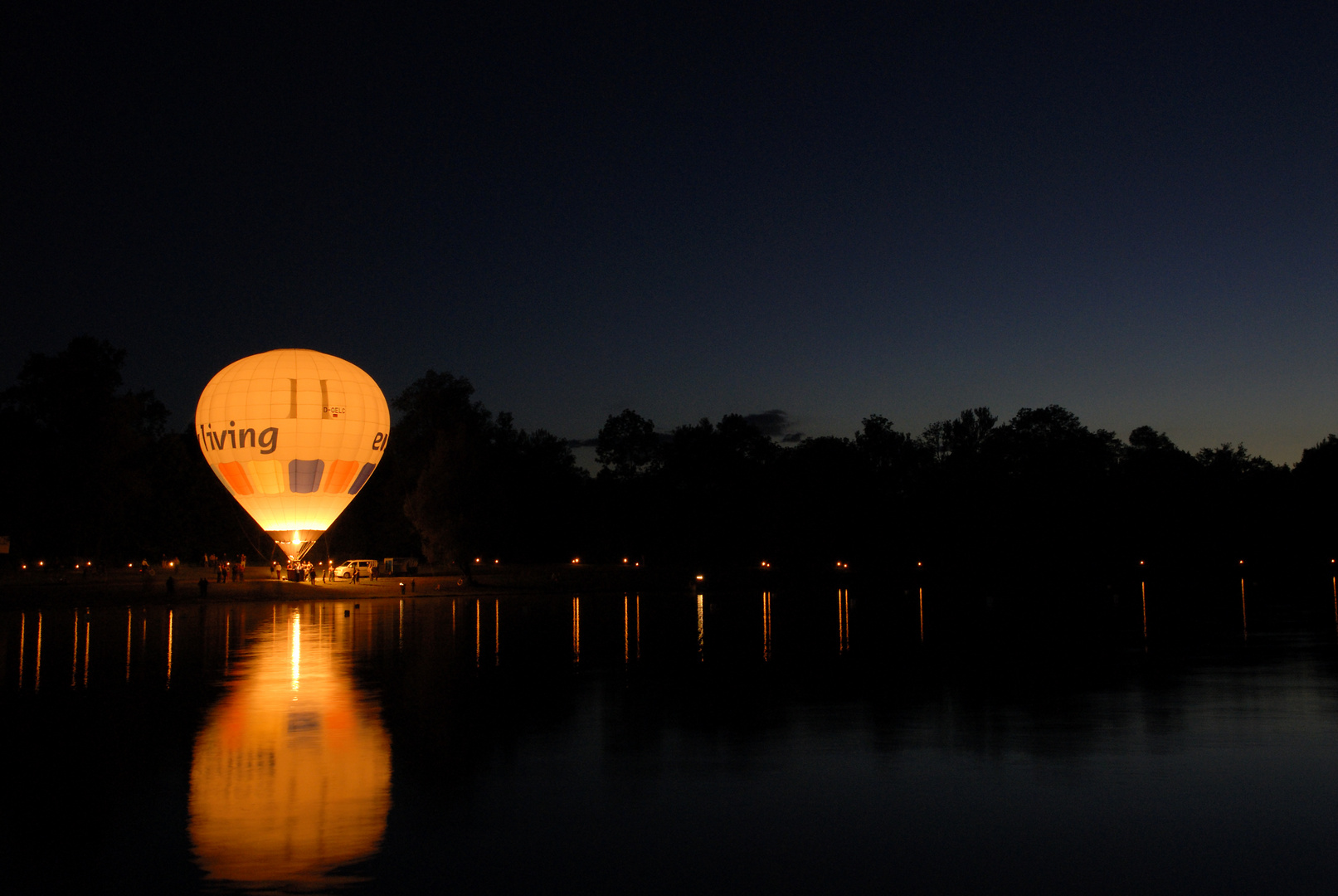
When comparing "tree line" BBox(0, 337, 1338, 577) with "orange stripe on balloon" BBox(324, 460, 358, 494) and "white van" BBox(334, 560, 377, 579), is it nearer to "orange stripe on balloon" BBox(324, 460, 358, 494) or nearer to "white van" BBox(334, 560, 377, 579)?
"white van" BBox(334, 560, 377, 579)

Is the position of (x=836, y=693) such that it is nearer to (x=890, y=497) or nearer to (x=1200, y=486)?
(x=890, y=497)

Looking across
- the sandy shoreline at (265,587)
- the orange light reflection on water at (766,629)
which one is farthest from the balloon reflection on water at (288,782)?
the sandy shoreline at (265,587)

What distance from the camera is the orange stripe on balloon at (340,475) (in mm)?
52281

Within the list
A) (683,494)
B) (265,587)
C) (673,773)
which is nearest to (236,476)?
(265,587)

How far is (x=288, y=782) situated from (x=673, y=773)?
136 inches

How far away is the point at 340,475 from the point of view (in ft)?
173

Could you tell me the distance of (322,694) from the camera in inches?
638

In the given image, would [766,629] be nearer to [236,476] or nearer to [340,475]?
[340,475]

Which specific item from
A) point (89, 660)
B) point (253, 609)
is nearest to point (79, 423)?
point (253, 609)

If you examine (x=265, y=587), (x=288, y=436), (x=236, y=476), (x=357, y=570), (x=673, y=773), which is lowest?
(x=673, y=773)

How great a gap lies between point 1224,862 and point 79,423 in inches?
2906

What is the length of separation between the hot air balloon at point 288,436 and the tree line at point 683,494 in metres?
16.6

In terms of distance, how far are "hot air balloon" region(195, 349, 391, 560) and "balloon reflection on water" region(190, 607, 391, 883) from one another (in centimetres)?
3422

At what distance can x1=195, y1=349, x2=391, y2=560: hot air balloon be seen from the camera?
50.5 metres
